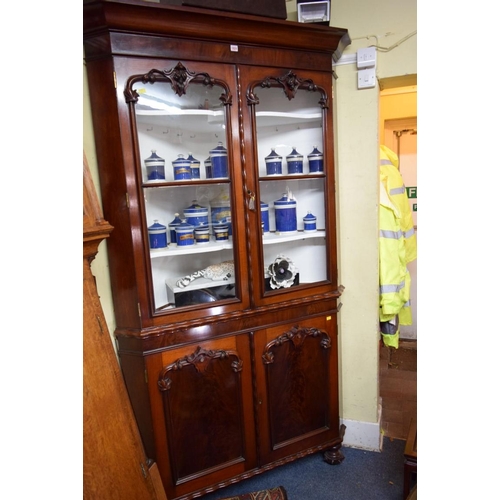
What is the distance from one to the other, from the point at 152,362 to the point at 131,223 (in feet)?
1.93

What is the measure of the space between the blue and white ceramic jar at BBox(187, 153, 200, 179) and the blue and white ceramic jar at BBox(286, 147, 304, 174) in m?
0.47

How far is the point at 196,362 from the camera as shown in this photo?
1.58m

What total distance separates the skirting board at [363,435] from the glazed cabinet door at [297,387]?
8.2 inches

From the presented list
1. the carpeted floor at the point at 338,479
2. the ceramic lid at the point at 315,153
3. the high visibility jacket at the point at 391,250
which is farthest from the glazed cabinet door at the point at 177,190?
the carpeted floor at the point at 338,479

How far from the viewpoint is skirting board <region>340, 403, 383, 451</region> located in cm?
210

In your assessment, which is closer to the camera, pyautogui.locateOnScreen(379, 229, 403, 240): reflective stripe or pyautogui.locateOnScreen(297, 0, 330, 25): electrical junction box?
pyautogui.locateOnScreen(297, 0, 330, 25): electrical junction box

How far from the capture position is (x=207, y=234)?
1.73 m

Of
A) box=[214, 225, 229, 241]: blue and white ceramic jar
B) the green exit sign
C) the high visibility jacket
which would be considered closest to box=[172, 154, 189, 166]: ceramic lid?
box=[214, 225, 229, 241]: blue and white ceramic jar

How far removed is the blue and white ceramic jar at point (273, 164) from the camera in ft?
5.89

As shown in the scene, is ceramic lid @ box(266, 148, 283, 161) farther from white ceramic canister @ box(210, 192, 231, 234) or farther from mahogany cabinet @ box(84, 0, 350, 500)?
white ceramic canister @ box(210, 192, 231, 234)

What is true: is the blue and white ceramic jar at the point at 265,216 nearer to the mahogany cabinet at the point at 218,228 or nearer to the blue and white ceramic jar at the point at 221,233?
the mahogany cabinet at the point at 218,228

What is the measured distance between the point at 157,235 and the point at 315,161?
87 centimetres
